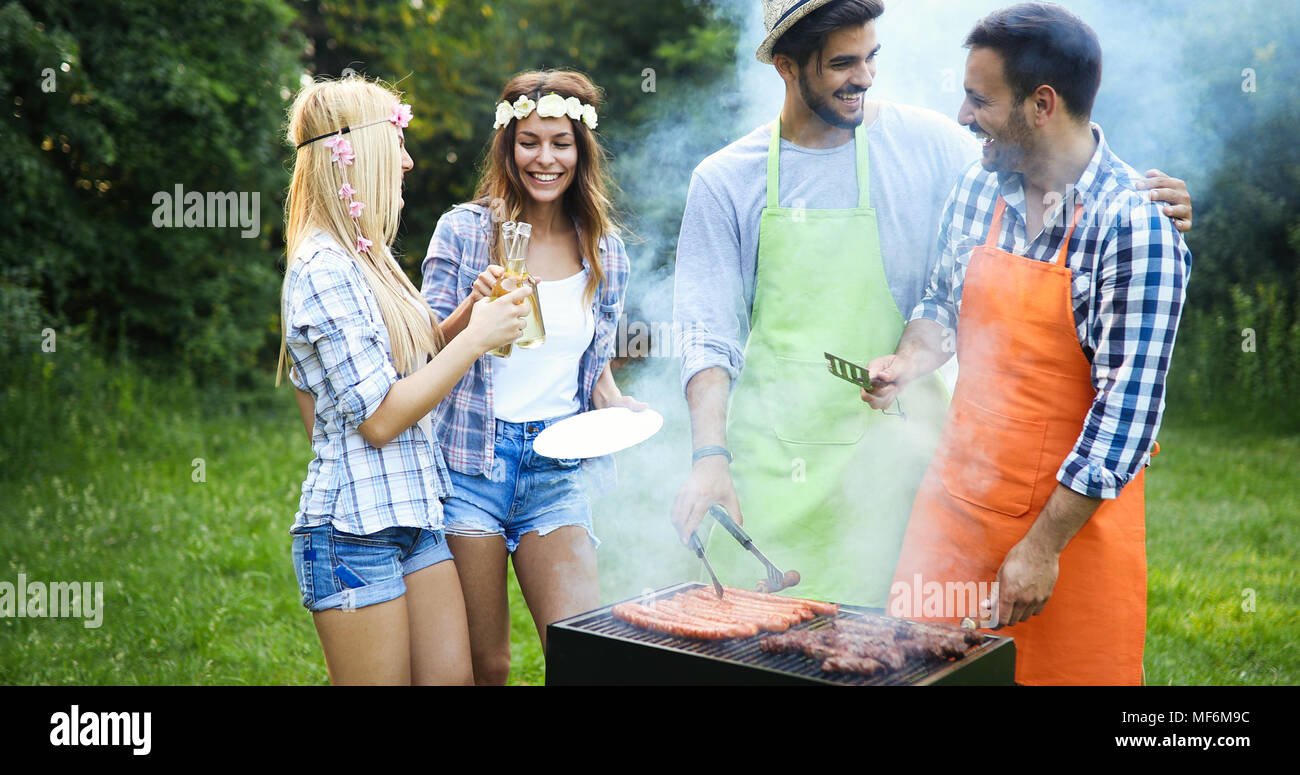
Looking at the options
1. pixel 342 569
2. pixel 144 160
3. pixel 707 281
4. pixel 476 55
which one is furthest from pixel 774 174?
pixel 476 55

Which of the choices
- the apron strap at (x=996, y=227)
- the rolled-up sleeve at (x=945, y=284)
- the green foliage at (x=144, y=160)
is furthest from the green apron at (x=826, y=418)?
the green foliage at (x=144, y=160)

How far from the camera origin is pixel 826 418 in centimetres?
304

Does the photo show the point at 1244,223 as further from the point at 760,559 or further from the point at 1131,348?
the point at 760,559

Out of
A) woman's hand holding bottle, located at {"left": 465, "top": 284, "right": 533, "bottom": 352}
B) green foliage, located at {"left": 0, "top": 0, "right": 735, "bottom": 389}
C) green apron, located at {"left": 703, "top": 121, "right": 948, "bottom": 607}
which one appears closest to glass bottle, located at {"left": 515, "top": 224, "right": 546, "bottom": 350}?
woman's hand holding bottle, located at {"left": 465, "top": 284, "right": 533, "bottom": 352}

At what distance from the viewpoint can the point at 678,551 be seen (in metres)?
3.72

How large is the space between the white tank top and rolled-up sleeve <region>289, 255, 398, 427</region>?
58cm

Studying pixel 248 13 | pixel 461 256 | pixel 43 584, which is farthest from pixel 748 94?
pixel 248 13

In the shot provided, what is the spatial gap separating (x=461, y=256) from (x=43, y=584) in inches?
139

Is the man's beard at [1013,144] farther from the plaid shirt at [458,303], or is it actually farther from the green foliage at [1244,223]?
the plaid shirt at [458,303]

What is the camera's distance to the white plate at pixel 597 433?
2.79 m

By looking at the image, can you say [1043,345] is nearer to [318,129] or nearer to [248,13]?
[318,129]

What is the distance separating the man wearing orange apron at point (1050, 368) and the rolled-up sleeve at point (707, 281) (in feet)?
1.60

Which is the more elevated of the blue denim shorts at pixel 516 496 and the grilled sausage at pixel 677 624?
the blue denim shorts at pixel 516 496
